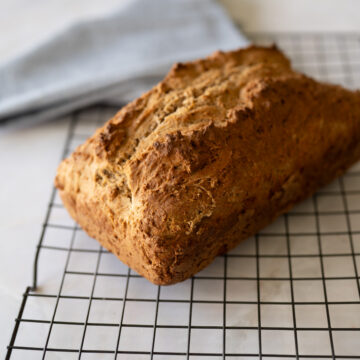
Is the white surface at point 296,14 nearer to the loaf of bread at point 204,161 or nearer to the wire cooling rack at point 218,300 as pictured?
the loaf of bread at point 204,161

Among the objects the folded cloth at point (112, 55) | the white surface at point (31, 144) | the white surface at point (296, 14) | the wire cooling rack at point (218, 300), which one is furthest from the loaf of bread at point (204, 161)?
the white surface at point (296, 14)

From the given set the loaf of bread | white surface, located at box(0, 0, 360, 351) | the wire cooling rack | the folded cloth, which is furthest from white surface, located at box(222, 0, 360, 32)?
the wire cooling rack

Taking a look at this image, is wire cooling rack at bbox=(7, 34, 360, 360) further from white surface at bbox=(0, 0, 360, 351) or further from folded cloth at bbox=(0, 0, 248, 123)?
folded cloth at bbox=(0, 0, 248, 123)

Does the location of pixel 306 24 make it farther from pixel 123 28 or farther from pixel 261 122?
pixel 261 122

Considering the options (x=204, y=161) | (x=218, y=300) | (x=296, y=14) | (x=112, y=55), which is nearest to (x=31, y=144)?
(x=112, y=55)

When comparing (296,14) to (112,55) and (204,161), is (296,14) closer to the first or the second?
(112,55)

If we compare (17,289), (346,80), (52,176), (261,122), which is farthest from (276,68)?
(17,289)
